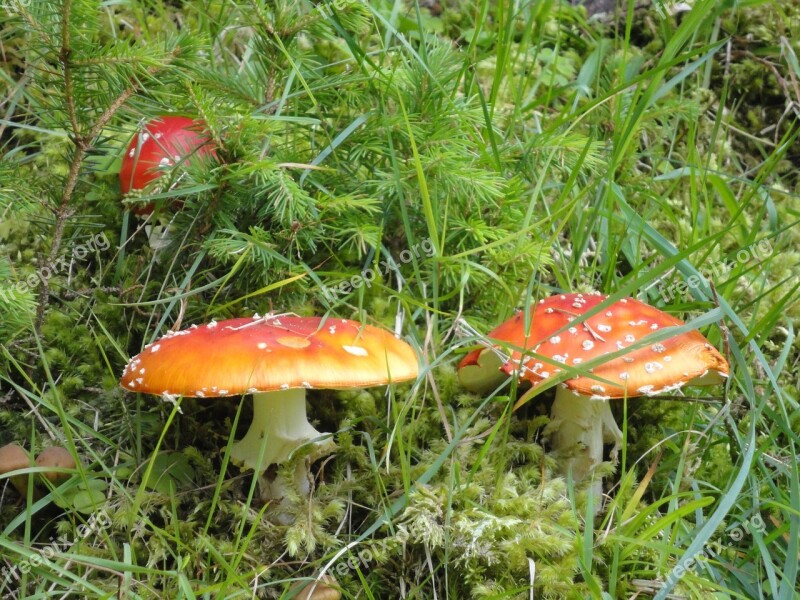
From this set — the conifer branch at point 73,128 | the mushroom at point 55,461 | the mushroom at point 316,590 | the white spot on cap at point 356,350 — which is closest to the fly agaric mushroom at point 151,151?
the conifer branch at point 73,128

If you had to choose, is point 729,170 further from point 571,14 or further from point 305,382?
point 305,382

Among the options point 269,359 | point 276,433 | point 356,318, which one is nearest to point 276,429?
point 276,433

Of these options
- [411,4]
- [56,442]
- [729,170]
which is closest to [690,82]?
[729,170]

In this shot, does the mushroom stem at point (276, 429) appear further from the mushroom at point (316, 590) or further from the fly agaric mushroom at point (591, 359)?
the fly agaric mushroom at point (591, 359)

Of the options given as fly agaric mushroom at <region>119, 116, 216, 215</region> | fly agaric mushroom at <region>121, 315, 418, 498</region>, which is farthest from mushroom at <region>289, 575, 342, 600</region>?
fly agaric mushroom at <region>119, 116, 216, 215</region>

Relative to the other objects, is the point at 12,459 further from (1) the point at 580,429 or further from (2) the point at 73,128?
(1) the point at 580,429

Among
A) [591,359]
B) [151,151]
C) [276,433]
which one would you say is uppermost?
[151,151]
